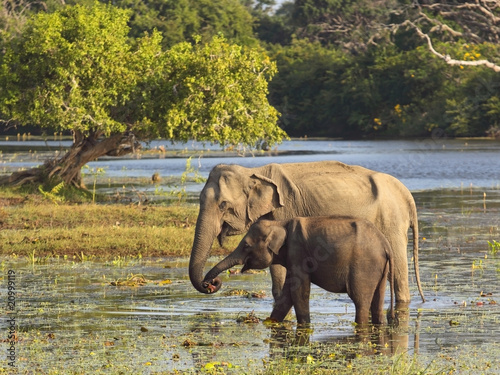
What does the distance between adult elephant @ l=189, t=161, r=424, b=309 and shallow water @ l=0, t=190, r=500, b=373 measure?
82cm

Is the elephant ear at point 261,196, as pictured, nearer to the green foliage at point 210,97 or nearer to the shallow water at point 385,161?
Answer: the green foliage at point 210,97

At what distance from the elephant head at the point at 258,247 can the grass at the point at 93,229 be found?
5.98m

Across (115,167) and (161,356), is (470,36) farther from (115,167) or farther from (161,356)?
(161,356)

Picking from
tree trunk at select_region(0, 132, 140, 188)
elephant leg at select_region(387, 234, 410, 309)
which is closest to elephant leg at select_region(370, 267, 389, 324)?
elephant leg at select_region(387, 234, 410, 309)

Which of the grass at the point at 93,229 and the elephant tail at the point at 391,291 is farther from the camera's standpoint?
the grass at the point at 93,229

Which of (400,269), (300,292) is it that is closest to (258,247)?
(300,292)

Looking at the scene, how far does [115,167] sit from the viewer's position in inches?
1780

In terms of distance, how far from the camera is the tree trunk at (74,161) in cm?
2653

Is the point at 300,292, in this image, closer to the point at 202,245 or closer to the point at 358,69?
the point at 202,245

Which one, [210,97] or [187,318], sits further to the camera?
[210,97]

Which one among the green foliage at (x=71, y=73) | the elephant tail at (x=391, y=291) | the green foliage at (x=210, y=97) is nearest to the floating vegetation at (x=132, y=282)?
the elephant tail at (x=391, y=291)

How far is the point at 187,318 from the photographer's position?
11.6 m

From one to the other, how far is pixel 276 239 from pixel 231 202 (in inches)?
39.3

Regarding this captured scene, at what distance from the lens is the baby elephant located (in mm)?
10906
